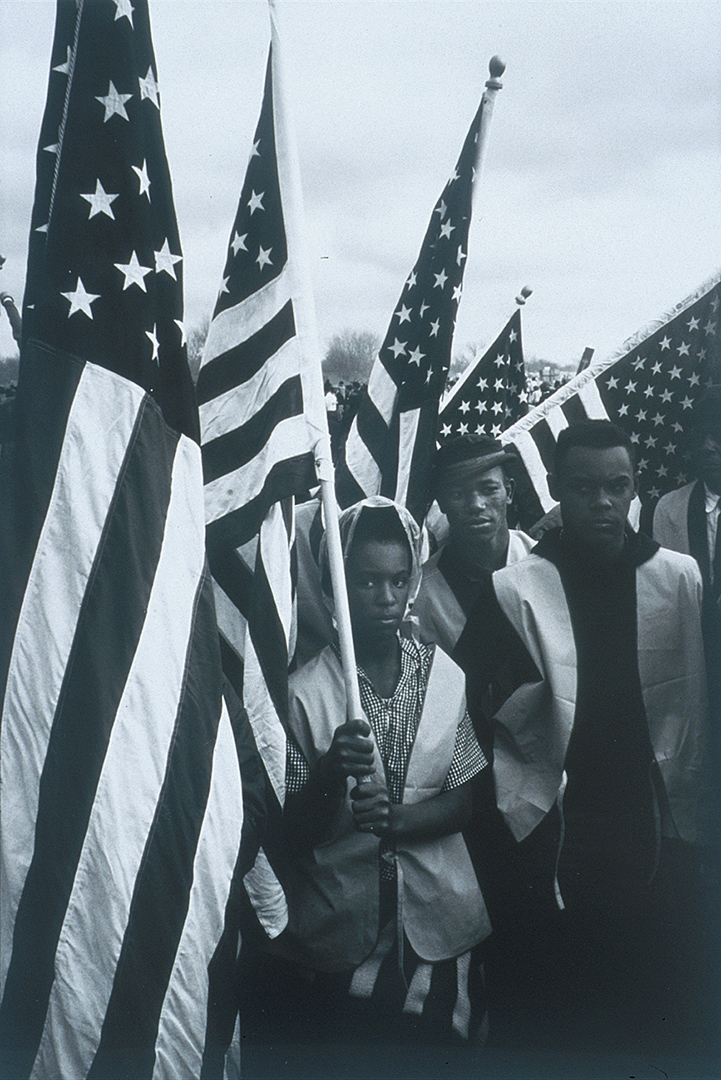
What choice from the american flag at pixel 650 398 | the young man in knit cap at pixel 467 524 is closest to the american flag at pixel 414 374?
the young man in knit cap at pixel 467 524

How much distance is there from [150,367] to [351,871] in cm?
143

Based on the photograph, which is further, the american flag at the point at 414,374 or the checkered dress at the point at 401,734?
the american flag at the point at 414,374

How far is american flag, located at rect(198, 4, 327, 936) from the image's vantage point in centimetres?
257

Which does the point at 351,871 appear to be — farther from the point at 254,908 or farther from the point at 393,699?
the point at 393,699

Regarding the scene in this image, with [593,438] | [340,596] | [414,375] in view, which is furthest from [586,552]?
[414,375]

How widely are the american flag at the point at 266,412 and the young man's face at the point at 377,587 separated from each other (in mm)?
210

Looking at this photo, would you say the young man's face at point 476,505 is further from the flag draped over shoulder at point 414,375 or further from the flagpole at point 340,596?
the flagpole at point 340,596

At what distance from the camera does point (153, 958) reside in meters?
2.12

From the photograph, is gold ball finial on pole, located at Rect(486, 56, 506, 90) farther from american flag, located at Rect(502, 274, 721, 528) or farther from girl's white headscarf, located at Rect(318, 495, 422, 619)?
girl's white headscarf, located at Rect(318, 495, 422, 619)

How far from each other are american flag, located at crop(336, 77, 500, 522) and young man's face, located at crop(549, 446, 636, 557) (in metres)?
0.80

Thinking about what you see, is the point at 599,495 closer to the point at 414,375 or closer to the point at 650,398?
the point at 414,375

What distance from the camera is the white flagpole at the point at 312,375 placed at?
96.5 inches

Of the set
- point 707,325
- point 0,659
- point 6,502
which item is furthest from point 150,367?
point 707,325

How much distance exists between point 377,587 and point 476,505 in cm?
110
